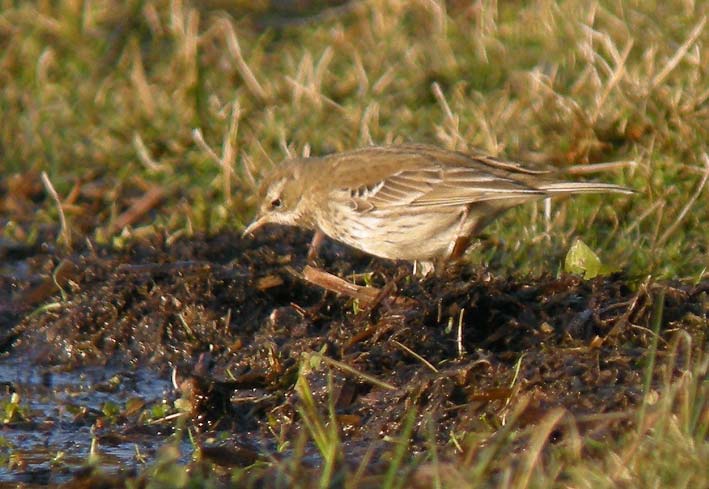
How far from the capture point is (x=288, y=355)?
252 inches

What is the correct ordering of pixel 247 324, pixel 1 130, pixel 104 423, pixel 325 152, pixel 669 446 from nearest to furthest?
1. pixel 669 446
2. pixel 104 423
3. pixel 247 324
4. pixel 325 152
5. pixel 1 130

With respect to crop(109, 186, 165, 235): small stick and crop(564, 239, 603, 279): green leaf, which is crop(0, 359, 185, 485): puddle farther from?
crop(564, 239, 603, 279): green leaf

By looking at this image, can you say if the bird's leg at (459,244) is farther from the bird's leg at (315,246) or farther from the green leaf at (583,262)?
the bird's leg at (315,246)

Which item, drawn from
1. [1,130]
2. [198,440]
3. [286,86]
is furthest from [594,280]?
[1,130]

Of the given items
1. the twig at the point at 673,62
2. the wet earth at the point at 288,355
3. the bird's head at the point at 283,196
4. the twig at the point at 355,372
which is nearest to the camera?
the wet earth at the point at 288,355

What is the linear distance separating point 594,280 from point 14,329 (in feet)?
9.96

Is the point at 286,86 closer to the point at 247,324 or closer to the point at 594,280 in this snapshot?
the point at 247,324

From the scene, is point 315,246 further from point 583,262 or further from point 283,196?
point 583,262

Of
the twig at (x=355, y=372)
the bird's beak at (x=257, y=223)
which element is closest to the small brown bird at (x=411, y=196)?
the bird's beak at (x=257, y=223)

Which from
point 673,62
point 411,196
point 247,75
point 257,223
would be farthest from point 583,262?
point 247,75

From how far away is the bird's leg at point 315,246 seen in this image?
24.1 feet

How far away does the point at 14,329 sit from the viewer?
7.35 m

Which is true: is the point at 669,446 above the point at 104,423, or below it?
above

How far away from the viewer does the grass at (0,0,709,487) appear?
805 cm
